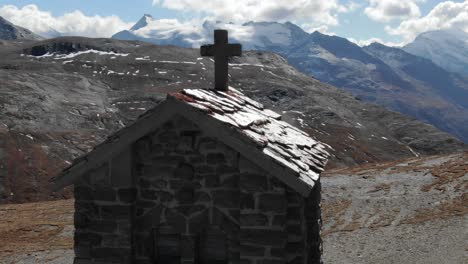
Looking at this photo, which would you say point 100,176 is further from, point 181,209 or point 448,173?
point 448,173

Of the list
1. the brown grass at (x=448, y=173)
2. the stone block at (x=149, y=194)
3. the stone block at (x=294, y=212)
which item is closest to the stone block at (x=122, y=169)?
the stone block at (x=149, y=194)

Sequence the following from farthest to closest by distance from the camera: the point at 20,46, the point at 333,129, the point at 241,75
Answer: the point at 20,46 → the point at 241,75 → the point at 333,129

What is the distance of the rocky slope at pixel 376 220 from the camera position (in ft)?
66.7

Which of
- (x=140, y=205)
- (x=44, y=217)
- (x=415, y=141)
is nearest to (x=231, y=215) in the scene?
(x=140, y=205)

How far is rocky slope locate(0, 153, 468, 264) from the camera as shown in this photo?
20344 millimetres

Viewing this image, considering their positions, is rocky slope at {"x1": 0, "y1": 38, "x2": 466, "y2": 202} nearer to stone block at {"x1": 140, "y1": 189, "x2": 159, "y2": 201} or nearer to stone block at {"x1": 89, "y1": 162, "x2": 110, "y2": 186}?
stone block at {"x1": 89, "y1": 162, "x2": 110, "y2": 186}

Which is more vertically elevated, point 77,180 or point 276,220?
point 77,180

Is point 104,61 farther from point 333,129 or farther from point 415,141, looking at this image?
point 415,141

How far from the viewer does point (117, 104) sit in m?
90.3

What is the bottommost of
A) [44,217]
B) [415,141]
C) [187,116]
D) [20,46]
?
[44,217]

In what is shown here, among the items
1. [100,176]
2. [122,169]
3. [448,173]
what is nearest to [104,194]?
[100,176]

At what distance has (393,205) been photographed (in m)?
26.3

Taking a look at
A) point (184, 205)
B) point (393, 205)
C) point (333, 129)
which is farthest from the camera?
point (333, 129)

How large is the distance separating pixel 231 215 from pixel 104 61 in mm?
123117
